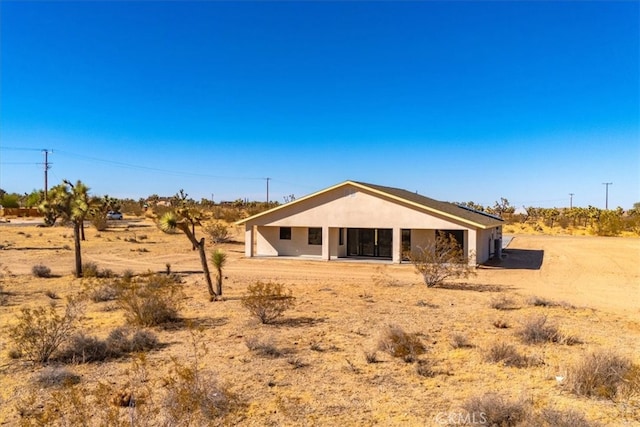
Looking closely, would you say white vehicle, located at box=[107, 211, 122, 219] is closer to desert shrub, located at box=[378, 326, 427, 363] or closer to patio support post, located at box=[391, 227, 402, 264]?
patio support post, located at box=[391, 227, 402, 264]

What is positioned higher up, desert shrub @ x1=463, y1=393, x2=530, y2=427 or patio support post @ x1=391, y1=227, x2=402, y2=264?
patio support post @ x1=391, y1=227, x2=402, y2=264

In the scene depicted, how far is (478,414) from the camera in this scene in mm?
6578

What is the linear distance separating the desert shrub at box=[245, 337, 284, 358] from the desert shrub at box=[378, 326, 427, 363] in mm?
2201

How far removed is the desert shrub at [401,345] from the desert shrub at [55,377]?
5.87 m

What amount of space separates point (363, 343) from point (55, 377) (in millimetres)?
6073

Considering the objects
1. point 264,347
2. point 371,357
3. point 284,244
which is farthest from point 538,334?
point 284,244

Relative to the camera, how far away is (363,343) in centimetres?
1049

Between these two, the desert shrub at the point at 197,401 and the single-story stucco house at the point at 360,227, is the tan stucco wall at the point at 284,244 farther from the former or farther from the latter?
the desert shrub at the point at 197,401

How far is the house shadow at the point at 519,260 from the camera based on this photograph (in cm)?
2621

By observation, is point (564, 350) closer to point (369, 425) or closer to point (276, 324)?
point (369, 425)

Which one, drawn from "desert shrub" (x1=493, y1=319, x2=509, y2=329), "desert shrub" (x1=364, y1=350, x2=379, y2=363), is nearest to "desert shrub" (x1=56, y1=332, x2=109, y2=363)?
"desert shrub" (x1=364, y1=350, x2=379, y2=363)

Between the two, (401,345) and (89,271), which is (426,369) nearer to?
(401,345)

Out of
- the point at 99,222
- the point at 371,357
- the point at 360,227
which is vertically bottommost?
the point at 371,357

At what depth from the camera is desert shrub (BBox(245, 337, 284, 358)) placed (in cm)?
964
